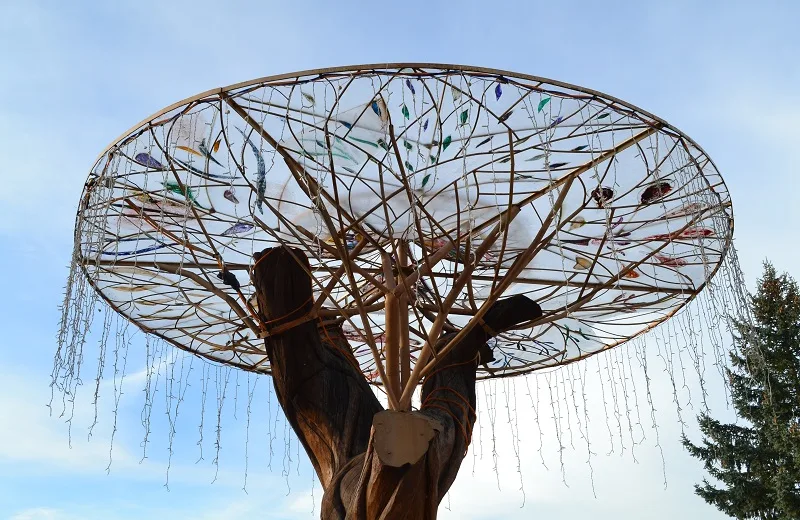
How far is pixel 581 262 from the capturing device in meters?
8.47

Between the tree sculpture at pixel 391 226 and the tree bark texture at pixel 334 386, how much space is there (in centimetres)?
2

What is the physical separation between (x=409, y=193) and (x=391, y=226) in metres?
1.12

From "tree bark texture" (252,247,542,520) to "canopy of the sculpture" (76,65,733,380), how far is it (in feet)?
1.15

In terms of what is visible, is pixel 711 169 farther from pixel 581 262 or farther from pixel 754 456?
pixel 754 456

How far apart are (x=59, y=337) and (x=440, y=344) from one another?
3348 millimetres

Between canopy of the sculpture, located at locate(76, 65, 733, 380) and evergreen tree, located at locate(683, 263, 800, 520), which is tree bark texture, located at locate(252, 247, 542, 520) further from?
evergreen tree, located at locate(683, 263, 800, 520)

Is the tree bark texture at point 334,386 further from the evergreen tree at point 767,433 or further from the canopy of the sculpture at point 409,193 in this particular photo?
the evergreen tree at point 767,433

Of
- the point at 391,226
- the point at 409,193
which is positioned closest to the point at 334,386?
the point at 391,226

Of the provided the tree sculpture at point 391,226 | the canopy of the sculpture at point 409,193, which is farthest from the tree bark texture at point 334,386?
the canopy of the sculpture at point 409,193

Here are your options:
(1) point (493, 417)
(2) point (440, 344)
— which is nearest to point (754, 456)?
(1) point (493, 417)

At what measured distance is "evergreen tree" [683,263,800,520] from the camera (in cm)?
1723

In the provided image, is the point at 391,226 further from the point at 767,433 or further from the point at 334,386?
the point at 767,433

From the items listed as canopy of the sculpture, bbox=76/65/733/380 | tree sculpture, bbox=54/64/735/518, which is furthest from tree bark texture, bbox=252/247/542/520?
canopy of the sculpture, bbox=76/65/733/380

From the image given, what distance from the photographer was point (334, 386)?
7.46 metres
